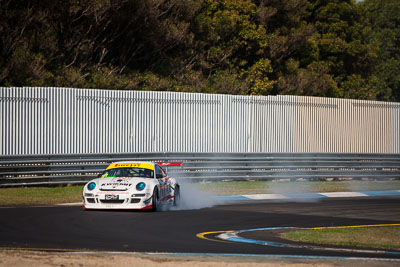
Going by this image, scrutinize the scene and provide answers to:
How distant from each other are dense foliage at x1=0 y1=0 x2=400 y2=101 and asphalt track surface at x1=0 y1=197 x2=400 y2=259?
44.5 feet

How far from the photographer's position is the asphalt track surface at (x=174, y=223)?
10.8m

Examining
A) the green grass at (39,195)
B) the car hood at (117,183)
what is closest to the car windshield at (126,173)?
the car hood at (117,183)

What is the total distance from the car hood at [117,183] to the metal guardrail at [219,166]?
5.72 metres

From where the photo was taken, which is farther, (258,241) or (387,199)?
(387,199)

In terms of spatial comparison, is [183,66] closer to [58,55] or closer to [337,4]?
[58,55]

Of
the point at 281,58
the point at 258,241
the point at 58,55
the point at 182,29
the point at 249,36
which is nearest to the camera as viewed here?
the point at 258,241

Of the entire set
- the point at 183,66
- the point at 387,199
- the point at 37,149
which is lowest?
the point at 387,199

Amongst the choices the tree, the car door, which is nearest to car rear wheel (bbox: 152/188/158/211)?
the car door

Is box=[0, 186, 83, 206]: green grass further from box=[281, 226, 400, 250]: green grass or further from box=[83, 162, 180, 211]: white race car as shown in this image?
box=[281, 226, 400, 250]: green grass

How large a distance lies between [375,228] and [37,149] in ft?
40.4

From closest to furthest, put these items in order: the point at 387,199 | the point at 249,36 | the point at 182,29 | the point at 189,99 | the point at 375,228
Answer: the point at 375,228 → the point at 387,199 → the point at 189,99 → the point at 182,29 → the point at 249,36

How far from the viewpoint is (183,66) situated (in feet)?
127

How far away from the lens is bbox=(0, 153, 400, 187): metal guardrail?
22.5m

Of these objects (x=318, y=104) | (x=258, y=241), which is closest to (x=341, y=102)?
(x=318, y=104)
